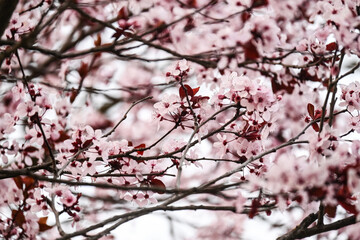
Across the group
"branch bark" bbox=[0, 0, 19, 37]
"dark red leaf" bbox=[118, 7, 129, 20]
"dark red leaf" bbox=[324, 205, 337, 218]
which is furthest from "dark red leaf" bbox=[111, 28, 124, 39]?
"dark red leaf" bbox=[324, 205, 337, 218]

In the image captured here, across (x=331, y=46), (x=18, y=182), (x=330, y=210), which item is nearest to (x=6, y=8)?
(x=18, y=182)

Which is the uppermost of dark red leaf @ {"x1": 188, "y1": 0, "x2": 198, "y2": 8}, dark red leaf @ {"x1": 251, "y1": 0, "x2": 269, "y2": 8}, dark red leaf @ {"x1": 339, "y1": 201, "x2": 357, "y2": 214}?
dark red leaf @ {"x1": 188, "y1": 0, "x2": 198, "y2": 8}

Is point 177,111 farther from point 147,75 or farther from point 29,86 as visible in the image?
point 147,75

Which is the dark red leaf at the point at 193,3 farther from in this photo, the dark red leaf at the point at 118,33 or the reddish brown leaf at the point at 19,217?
the reddish brown leaf at the point at 19,217

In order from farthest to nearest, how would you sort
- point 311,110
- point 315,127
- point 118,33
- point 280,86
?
point 280,86, point 118,33, point 311,110, point 315,127

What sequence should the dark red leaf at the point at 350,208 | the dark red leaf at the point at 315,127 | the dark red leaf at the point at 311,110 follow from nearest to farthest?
1. the dark red leaf at the point at 350,208
2. the dark red leaf at the point at 315,127
3. the dark red leaf at the point at 311,110

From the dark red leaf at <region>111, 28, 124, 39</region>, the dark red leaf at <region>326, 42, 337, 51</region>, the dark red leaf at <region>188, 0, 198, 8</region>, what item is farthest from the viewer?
the dark red leaf at <region>188, 0, 198, 8</region>

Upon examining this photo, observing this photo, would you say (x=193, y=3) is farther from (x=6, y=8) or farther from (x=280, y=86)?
(x=6, y=8)

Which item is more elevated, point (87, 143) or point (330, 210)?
point (87, 143)

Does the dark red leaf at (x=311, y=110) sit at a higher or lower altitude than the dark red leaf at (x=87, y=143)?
higher

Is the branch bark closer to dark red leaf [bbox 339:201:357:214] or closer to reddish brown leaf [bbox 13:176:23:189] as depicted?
reddish brown leaf [bbox 13:176:23:189]

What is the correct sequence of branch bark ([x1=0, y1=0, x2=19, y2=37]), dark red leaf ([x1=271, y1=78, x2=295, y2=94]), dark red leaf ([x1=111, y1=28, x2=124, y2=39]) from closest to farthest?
branch bark ([x1=0, y1=0, x2=19, y2=37]) → dark red leaf ([x1=111, y1=28, x2=124, y2=39]) → dark red leaf ([x1=271, y1=78, x2=295, y2=94])

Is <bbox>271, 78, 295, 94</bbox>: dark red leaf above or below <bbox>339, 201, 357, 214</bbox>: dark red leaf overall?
above

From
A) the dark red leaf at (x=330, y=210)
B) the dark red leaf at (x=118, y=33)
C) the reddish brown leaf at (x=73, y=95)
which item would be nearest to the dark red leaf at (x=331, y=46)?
the dark red leaf at (x=330, y=210)
